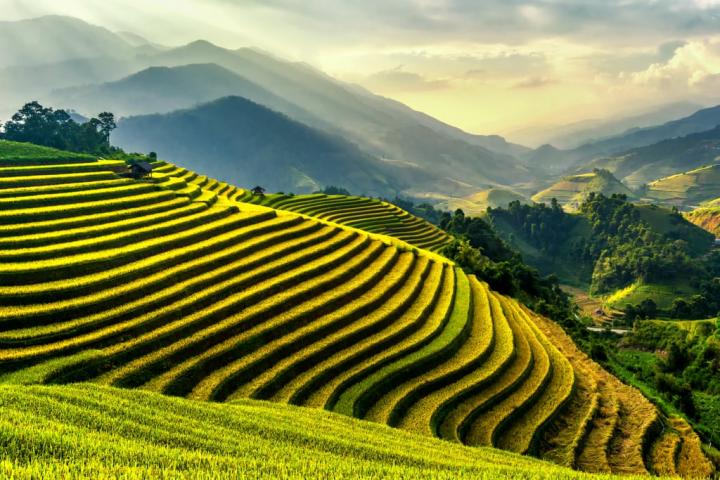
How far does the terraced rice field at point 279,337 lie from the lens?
57.2 ft

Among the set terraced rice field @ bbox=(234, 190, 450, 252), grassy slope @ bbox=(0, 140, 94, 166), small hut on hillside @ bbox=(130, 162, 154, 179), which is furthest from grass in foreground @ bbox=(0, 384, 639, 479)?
terraced rice field @ bbox=(234, 190, 450, 252)

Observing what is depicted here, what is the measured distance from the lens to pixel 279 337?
21.0 m

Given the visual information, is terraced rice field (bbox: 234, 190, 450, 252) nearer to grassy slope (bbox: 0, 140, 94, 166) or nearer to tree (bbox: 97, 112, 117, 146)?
Answer: grassy slope (bbox: 0, 140, 94, 166)

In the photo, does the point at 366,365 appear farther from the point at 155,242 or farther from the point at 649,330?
the point at 649,330

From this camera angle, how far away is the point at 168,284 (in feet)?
73.7

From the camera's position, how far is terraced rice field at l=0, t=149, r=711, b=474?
17422 millimetres

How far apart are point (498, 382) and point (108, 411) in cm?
1701

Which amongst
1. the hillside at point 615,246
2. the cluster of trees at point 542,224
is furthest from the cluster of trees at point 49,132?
the cluster of trees at point 542,224

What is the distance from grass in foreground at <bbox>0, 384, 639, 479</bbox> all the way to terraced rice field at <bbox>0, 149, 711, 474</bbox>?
1188 millimetres

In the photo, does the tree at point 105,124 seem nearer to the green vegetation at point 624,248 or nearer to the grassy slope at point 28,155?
the grassy slope at point 28,155

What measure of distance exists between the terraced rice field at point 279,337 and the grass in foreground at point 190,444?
119 cm

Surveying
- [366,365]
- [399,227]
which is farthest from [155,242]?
[399,227]

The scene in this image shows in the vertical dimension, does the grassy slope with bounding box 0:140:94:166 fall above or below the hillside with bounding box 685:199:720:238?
above

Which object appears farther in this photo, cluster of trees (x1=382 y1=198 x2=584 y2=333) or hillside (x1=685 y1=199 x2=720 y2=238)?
hillside (x1=685 y1=199 x2=720 y2=238)
